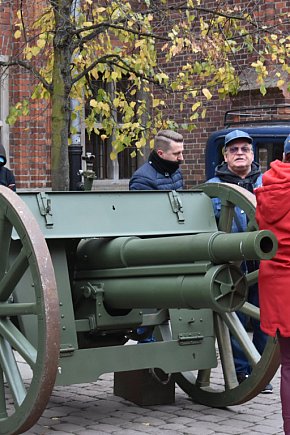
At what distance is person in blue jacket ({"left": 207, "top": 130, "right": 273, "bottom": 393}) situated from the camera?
764 centimetres

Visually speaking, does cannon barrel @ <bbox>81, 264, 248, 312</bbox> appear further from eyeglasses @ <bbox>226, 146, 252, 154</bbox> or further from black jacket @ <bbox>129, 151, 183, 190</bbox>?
eyeglasses @ <bbox>226, 146, 252, 154</bbox>

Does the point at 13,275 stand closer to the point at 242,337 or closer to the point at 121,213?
the point at 121,213

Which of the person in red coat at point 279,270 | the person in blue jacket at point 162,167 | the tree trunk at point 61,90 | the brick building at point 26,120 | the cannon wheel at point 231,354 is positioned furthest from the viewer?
the brick building at point 26,120

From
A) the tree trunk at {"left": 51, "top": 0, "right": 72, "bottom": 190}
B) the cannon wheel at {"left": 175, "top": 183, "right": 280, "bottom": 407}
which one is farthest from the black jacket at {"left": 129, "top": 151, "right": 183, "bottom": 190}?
the tree trunk at {"left": 51, "top": 0, "right": 72, "bottom": 190}

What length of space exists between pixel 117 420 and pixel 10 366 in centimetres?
92

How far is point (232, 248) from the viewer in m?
5.66

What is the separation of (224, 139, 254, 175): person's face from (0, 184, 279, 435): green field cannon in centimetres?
68

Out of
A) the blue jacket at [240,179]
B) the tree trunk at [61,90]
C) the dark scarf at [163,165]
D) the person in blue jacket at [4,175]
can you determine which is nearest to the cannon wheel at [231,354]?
the blue jacket at [240,179]

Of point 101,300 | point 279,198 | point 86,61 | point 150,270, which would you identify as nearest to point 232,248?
point 279,198

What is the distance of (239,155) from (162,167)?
0.59 meters

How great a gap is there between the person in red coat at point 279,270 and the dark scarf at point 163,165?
2.38m

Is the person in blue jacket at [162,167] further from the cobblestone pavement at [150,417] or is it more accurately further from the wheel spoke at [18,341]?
the wheel spoke at [18,341]

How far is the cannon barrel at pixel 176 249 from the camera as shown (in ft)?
18.0

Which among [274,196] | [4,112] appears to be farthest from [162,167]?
[4,112]
